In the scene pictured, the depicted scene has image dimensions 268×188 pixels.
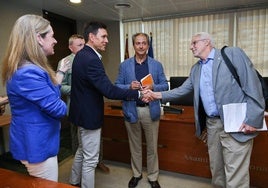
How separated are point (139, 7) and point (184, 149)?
248 cm

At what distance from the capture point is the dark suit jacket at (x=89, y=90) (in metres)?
1.67

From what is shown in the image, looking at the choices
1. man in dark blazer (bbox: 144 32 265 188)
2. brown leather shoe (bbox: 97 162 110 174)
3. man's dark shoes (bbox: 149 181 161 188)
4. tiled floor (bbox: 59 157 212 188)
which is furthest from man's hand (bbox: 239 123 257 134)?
brown leather shoe (bbox: 97 162 110 174)

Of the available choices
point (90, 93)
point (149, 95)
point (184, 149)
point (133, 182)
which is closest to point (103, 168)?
point (133, 182)

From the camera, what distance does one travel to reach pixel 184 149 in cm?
247

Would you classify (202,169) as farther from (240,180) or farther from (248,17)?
(248,17)

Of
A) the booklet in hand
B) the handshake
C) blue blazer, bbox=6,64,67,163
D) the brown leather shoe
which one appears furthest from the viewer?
the brown leather shoe

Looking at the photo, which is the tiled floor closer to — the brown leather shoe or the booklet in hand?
the brown leather shoe

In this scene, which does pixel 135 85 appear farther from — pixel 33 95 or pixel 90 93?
pixel 33 95

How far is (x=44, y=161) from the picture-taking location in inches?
47.8

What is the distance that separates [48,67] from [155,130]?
140 cm

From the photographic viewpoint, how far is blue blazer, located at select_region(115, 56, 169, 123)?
2.21m

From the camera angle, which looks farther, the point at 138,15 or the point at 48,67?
the point at 138,15

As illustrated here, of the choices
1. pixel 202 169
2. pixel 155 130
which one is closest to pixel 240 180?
pixel 202 169

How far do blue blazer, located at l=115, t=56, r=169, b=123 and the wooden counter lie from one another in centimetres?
38
